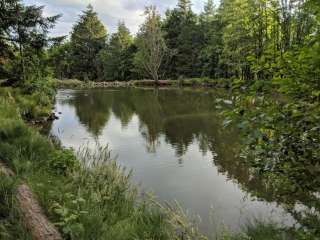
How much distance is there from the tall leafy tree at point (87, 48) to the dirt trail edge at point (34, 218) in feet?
192

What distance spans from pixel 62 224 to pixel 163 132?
32.4 ft

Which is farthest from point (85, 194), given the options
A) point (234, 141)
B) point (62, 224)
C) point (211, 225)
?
point (234, 141)

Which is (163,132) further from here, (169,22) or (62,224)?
(169,22)

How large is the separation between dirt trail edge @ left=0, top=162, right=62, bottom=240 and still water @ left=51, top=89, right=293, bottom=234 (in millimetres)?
2143

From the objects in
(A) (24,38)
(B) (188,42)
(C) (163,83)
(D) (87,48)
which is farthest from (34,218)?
(D) (87,48)

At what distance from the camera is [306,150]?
2.70m

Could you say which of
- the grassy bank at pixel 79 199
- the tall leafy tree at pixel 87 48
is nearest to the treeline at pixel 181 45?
the tall leafy tree at pixel 87 48

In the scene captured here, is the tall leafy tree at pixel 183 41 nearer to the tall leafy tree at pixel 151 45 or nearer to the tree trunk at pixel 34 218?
the tall leafy tree at pixel 151 45

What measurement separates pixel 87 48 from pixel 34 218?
6216 centimetres

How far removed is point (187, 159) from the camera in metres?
9.25

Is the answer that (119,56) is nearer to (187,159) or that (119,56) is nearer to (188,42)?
(188,42)

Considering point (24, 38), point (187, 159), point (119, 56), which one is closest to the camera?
point (187, 159)

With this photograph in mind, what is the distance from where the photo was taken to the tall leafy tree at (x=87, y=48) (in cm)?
6241

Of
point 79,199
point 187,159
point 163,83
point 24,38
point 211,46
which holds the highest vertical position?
point 211,46
